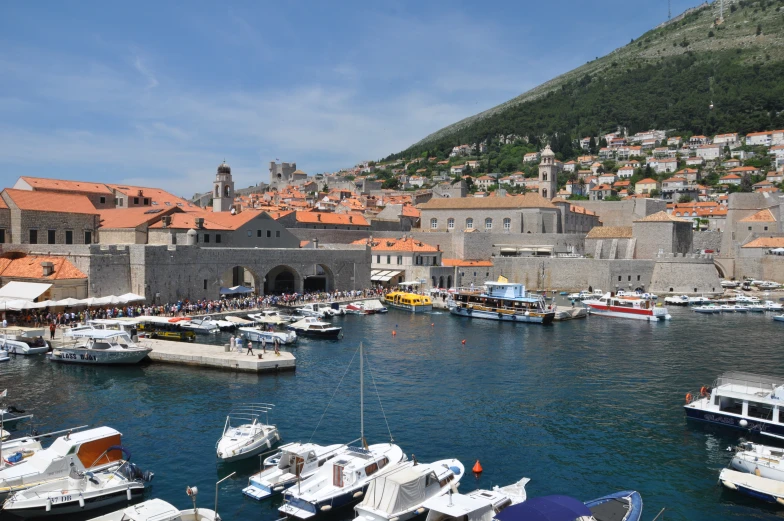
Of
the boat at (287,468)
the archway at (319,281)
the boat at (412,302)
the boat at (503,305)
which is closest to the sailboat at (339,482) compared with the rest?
the boat at (287,468)

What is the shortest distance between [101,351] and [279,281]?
21007 mm

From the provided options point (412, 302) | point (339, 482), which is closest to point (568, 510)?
point (339, 482)

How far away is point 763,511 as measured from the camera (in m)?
12.5

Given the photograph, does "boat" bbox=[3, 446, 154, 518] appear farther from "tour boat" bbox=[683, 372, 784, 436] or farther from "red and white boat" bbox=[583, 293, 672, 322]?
"red and white boat" bbox=[583, 293, 672, 322]

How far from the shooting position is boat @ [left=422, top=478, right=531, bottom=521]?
10.7 m

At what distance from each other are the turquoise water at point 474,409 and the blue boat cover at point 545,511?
9.31ft

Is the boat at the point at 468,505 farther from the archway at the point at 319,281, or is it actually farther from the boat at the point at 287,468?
the archway at the point at 319,281

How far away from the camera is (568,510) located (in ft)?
32.7

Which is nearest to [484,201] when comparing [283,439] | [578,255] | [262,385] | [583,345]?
[578,255]

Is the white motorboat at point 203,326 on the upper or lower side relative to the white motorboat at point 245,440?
upper

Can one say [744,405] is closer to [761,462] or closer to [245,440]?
[761,462]

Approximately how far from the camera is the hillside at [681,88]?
115 metres

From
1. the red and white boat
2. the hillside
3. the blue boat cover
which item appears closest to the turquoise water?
the blue boat cover

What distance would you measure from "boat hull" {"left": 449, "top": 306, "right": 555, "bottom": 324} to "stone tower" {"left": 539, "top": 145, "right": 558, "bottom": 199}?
3382 centimetres
